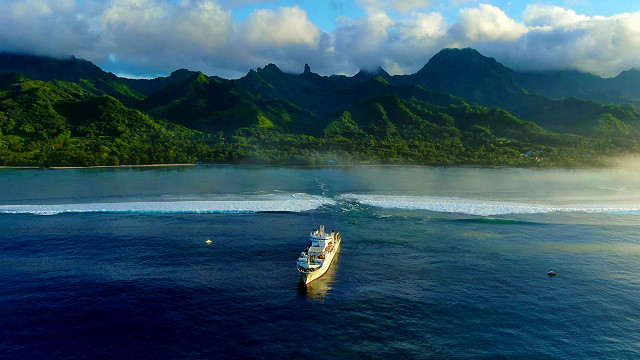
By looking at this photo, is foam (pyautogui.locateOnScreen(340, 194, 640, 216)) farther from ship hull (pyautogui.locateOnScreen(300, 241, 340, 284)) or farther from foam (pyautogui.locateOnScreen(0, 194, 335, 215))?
ship hull (pyautogui.locateOnScreen(300, 241, 340, 284))

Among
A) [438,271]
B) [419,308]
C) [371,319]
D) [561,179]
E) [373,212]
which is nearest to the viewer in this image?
[371,319]

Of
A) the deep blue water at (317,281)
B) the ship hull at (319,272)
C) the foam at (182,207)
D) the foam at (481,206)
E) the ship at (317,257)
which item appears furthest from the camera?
the foam at (481,206)

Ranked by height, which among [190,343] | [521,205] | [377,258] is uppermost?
[521,205]

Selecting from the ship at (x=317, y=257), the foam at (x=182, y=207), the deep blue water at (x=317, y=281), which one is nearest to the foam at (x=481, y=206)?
the deep blue water at (x=317, y=281)

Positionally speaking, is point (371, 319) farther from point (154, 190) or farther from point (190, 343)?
point (154, 190)

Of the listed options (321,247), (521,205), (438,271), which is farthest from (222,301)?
(521,205)

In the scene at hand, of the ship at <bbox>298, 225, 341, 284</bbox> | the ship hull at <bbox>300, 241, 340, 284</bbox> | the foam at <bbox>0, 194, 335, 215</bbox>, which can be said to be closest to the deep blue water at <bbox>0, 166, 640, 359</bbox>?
the foam at <bbox>0, 194, 335, 215</bbox>

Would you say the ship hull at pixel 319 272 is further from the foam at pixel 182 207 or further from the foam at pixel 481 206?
the foam at pixel 481 206
